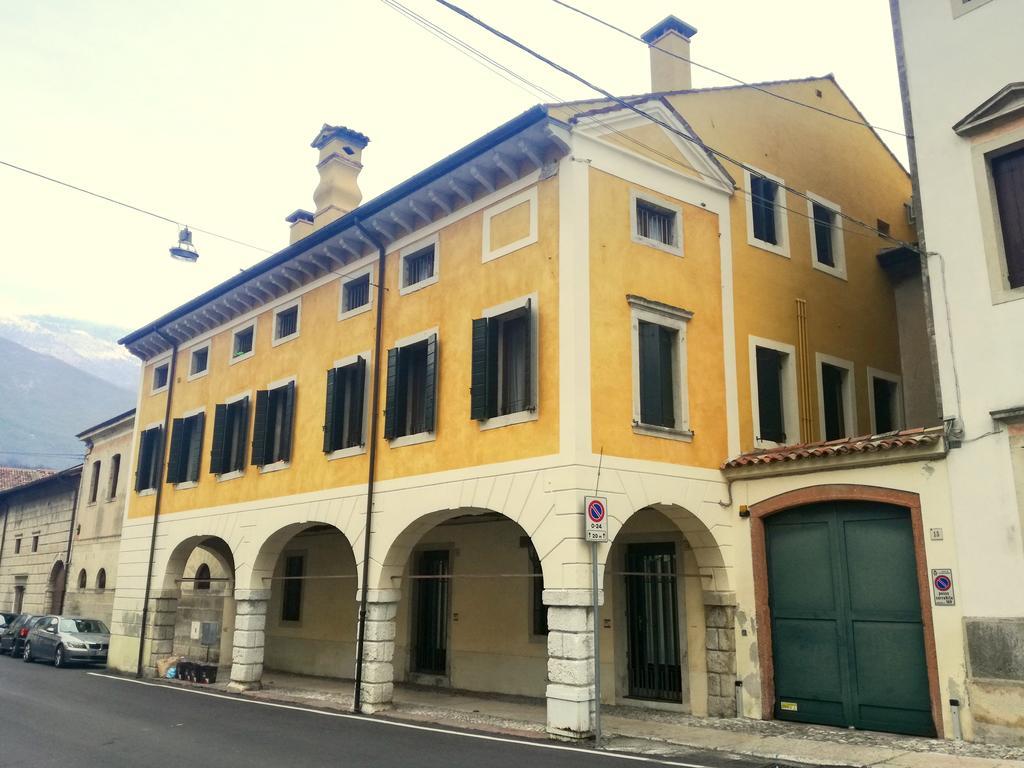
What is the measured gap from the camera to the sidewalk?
9398 mm

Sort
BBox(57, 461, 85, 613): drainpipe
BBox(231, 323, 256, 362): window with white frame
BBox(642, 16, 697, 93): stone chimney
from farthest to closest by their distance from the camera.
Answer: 1. BBox(57, 461, 85, 613): drainpipe
2. BBox(231, 323, 256, 362): window with white frame
3. BBox(642, 16, 697, 93): stone chimney

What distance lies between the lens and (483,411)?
1288 cm

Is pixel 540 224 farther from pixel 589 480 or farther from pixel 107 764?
pixel 107 764

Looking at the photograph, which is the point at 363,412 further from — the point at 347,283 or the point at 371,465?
the point at 347,283

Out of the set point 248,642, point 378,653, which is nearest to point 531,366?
point 378,653

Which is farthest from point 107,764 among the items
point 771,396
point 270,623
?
point 270,623

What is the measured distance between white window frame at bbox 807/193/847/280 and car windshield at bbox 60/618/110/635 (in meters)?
21.3

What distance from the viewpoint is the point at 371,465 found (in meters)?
15.0

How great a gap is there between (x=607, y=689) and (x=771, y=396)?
5647 mm

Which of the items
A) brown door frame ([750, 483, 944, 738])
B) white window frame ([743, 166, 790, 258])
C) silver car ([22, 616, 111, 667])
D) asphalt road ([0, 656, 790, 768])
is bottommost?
asphalt road ([0, 656, 790, 768])

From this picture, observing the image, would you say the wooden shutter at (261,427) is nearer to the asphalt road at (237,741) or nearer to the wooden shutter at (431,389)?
the asphalt road at (237,741)

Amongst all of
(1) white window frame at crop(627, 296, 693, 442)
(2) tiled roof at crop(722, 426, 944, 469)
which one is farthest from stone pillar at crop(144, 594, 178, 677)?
(2) tiled roof at crop(722, 426, 944, 469)

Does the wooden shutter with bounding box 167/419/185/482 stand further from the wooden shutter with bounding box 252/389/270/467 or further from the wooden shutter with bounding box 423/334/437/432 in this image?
the wooden shutter with bounding box 423/334/437/432

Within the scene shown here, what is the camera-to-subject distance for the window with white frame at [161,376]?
2352cm
